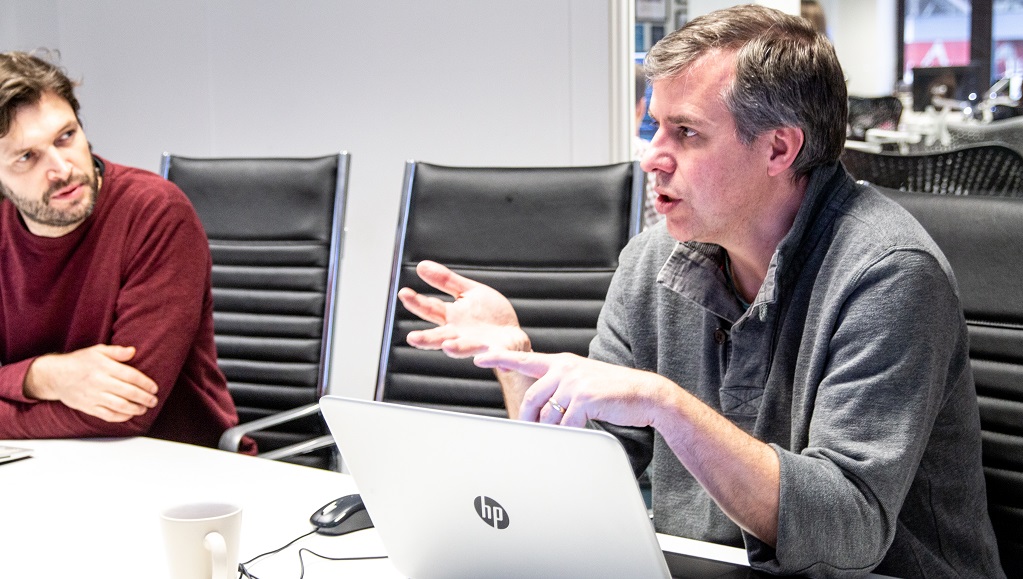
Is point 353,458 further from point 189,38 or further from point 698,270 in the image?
point 189,38

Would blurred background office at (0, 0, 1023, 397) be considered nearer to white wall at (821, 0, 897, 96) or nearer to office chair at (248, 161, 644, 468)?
white wall at (821, 0, 897, 96)

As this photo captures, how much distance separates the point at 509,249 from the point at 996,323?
88 cm

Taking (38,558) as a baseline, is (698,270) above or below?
above

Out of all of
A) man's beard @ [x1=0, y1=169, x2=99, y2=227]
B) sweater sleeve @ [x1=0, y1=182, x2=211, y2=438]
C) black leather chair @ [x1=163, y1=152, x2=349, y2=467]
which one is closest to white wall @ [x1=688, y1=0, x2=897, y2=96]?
black leather chair @ [x1=163, y1=152, x2=349, y2=467]

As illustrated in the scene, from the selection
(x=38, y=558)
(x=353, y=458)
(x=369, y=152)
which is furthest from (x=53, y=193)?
(x=369, y=152)

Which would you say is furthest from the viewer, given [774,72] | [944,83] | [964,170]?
[944,83]

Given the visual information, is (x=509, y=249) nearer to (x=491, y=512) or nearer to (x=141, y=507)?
(x=141, y=507)

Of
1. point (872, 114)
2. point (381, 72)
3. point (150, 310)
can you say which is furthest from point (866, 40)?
point (150, 310)

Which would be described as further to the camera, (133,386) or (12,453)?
(133,386)

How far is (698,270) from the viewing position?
142 centimetres

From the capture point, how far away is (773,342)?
1.34m

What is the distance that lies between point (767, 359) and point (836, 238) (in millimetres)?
177

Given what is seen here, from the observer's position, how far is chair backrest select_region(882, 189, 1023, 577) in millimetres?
1379

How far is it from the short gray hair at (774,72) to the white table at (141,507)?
1.73 ft
